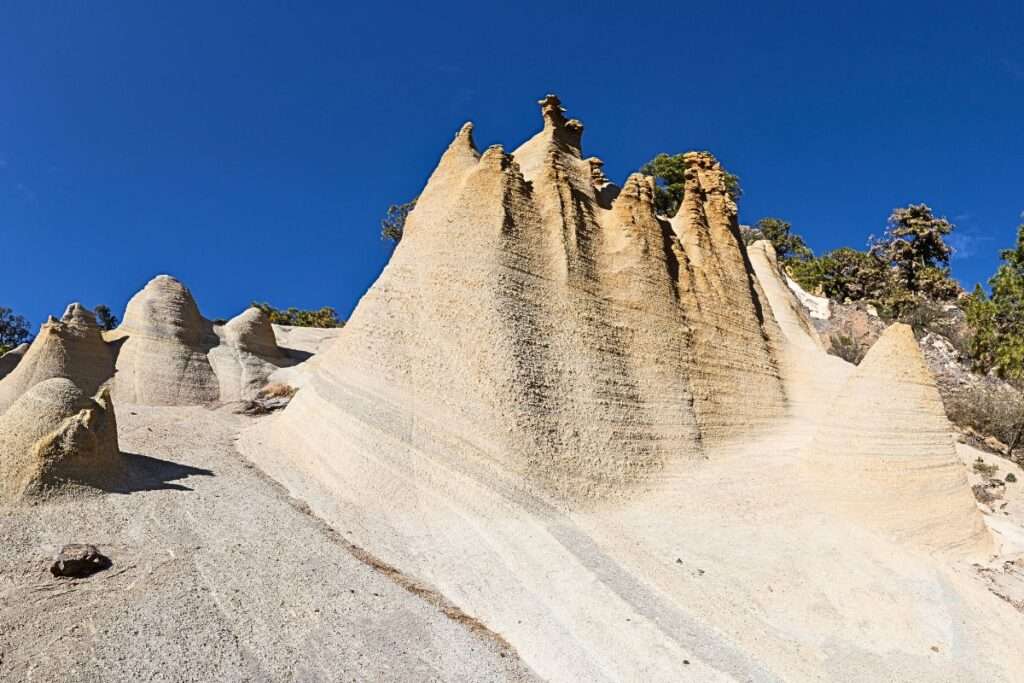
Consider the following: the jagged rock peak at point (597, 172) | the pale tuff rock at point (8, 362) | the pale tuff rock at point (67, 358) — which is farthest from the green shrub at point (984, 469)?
the pale tuff rock at point (8, 362)

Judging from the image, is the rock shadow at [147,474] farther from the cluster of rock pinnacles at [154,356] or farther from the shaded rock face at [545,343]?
the shaded rock face at [545,343]

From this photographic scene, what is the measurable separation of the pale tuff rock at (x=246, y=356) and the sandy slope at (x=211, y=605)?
10.9 m

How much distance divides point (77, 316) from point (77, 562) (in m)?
15.6

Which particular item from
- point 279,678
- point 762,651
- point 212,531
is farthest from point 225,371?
point 762,651

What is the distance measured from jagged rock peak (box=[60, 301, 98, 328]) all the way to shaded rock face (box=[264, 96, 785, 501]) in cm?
1151

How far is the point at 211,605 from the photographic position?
252 inches

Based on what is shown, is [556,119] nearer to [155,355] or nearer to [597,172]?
[597,172]

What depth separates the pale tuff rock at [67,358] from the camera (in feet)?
55.7

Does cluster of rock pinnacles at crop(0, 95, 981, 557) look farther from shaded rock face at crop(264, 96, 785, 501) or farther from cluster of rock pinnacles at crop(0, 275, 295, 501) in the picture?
cluster of rock pinnacles at crop(0, 275, 295, 501)

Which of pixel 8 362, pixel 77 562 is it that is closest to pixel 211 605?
pixel 77 562

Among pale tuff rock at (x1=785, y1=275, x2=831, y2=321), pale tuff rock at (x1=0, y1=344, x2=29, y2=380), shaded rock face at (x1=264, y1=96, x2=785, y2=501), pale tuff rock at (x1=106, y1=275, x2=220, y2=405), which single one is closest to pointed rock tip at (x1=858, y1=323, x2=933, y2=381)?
shaded rock face at (x1=264, y1=96, x2=785, y2=501)

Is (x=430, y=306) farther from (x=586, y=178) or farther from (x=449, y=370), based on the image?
(x=586, y=178)

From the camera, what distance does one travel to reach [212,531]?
26.5 feet

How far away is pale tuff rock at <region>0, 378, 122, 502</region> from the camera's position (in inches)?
317
